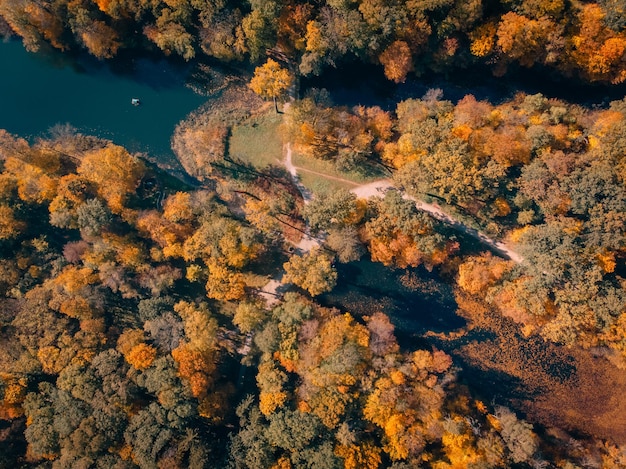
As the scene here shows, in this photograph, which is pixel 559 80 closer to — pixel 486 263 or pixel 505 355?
pixel 486 263

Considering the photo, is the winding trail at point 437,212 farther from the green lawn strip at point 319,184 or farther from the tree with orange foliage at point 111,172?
the tree with orange foliage at point 111,172

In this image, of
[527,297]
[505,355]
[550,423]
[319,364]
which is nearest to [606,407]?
[550,423]

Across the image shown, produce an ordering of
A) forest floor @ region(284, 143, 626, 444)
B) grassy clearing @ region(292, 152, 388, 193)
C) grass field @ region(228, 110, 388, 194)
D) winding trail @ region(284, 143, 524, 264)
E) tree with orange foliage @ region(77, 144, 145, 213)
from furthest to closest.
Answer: grass field @ region(228, 110, 388, 194) → grassy clearing @ region(292, 152, 388, 193) → winding trail @ region(284, 143, 524, 264) → forest floor @ region(284, 143, 626, 444) → tree with orange foliage @ region(77, 144, 145, 213)

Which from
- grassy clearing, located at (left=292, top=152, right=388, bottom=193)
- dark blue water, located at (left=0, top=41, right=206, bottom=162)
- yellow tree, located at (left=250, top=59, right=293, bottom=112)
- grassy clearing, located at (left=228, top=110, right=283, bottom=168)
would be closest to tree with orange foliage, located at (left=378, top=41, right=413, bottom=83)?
grassy clearing, located at (left=292, top=152, right=388, bottom=193)

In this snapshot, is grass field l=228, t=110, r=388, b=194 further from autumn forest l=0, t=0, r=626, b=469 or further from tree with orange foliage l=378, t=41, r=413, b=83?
tree with orange foliage l=378, t=41, r=413, b=83

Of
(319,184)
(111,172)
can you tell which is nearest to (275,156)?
(319,184)

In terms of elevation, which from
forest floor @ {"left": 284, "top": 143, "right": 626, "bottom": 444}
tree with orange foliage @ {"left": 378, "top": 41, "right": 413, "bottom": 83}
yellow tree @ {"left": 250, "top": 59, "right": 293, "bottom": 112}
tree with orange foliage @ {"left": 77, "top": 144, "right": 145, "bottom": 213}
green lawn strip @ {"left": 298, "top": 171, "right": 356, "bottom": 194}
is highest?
tree with orange foliage @ {"left": 378, "top": 41, "right": 413, "bottom": 83}
